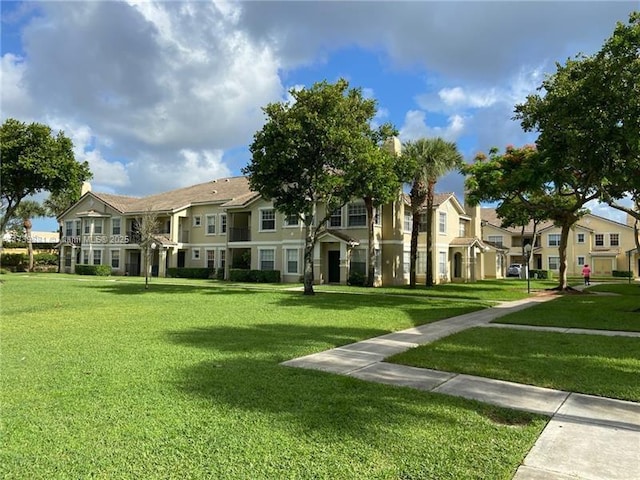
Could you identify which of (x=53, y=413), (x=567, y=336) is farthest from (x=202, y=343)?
(x=567, y=336)

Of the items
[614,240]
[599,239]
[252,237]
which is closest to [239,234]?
[252,237]

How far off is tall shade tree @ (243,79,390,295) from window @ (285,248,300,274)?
10351mm

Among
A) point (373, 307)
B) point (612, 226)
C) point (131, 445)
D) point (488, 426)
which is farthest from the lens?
point (612, 226)

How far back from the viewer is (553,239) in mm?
59875

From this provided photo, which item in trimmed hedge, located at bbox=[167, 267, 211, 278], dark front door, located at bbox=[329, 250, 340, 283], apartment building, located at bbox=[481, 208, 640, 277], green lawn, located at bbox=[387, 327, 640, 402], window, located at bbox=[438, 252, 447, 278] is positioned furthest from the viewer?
apartment building, located at bbox=[481, 208, 640, 277]

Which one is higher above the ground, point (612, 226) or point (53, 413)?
point (612, 226)

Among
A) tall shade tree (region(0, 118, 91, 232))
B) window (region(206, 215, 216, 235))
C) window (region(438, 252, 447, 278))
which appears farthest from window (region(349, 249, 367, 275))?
tall shade tree (region(0, 118, 91, 232))

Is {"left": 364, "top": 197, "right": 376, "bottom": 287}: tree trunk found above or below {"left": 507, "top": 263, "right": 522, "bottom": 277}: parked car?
above

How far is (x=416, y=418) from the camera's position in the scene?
5.10 metres

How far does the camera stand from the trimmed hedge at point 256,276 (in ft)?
111

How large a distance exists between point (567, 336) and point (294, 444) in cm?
889

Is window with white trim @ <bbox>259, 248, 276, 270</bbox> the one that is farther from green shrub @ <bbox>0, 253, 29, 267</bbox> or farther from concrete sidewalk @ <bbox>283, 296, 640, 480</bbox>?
green shrub @ <bbox>0, 253, 29, 267</bbox>

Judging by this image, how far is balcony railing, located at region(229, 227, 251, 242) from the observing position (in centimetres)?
3825

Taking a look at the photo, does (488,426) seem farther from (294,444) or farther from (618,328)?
(618,328)
